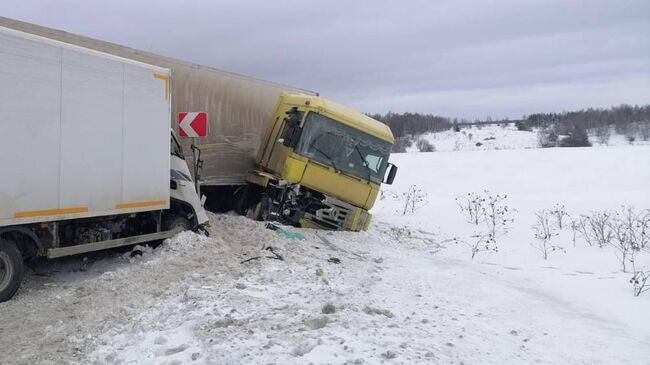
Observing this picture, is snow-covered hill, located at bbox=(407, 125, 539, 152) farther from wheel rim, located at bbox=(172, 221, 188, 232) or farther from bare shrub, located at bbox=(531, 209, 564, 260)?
wheel rim, located at bbox=(172, 221, 188, 232)

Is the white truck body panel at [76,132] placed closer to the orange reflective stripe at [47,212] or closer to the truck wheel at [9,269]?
the orange reflective stripe at [47,212]

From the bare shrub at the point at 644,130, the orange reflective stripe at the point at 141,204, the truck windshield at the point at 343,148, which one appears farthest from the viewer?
the bare shrub at the point at 644,130

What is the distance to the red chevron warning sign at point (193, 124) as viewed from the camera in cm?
949

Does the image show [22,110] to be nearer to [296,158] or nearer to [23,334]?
[23,334]

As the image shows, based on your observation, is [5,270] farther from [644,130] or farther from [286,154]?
[644,130]

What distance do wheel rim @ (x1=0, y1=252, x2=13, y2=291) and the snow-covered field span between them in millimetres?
226

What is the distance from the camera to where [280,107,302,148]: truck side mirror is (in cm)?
1088

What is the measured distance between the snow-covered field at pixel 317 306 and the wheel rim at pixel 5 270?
23cm

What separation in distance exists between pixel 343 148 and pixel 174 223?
14.3 ft

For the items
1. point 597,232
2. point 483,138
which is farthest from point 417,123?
point 597,232

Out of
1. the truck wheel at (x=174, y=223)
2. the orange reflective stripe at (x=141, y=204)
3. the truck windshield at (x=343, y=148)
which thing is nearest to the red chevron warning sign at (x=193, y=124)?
the truck wheel at (x=174, y=223)

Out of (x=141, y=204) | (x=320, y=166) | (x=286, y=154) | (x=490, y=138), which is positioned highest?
(x=490, y=138)

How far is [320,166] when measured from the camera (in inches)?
439

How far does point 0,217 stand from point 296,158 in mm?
6244
